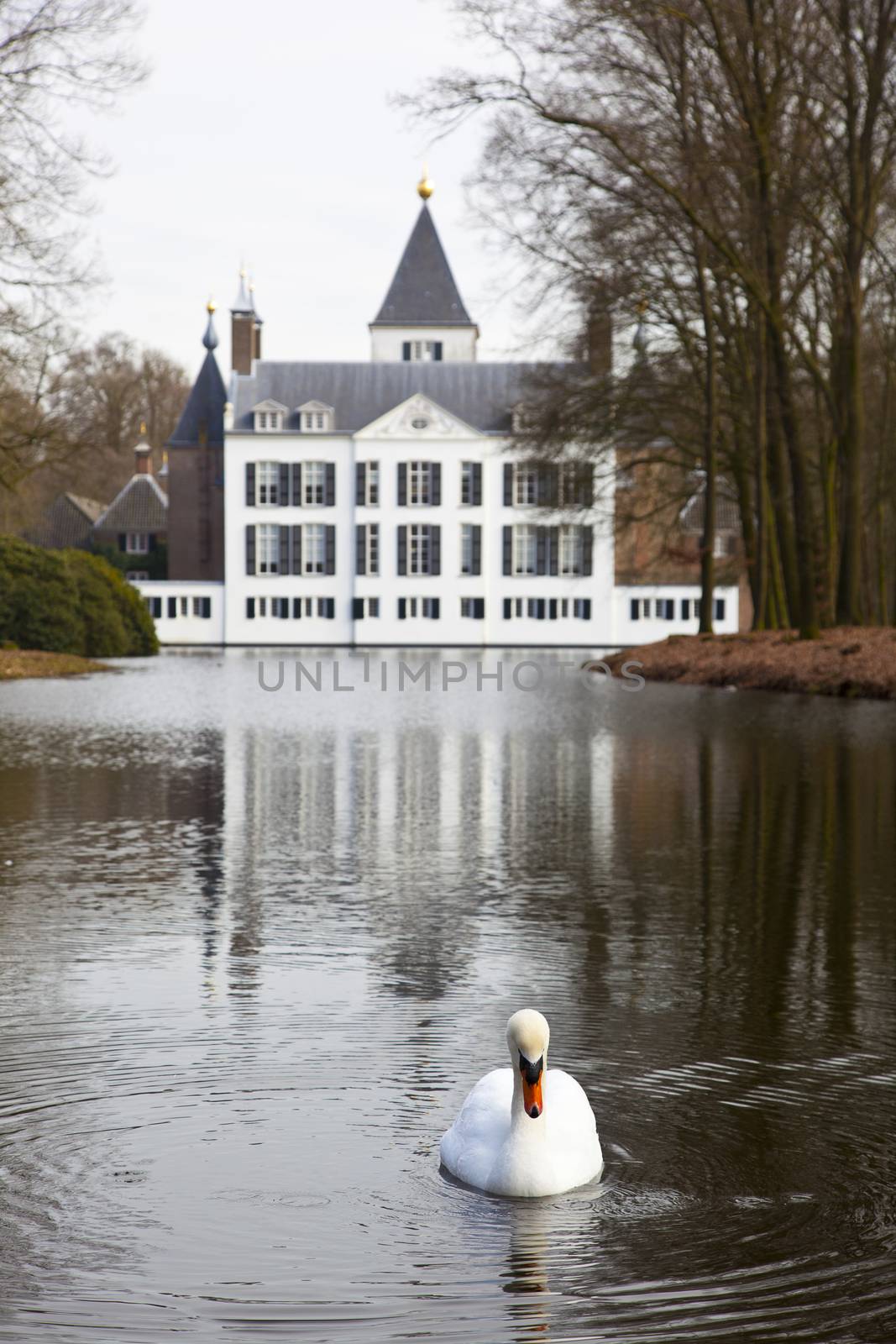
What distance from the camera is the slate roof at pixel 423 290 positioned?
83875 mm

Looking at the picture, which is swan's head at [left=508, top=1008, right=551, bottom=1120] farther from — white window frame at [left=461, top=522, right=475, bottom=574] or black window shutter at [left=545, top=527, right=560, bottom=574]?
white window frame at [left=461, top=522, right=475, bottom=574]

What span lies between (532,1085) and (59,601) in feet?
130

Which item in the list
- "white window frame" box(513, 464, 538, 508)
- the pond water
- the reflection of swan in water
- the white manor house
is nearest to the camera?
the reflection of swan in water

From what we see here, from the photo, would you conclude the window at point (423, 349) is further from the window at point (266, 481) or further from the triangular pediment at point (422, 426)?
the window at point (266, 481)

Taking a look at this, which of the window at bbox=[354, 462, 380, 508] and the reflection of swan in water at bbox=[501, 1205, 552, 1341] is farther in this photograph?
the window at bbox=[354, 462, 380, 508]

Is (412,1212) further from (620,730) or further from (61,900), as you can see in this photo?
(620,730)

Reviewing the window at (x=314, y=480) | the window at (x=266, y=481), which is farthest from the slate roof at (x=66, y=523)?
the window at (x=314, y=480)

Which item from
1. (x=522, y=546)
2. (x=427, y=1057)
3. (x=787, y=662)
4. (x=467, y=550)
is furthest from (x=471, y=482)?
(x=427, y=1057)

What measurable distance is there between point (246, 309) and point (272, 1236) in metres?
79.4

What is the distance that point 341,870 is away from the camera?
8.59 metres

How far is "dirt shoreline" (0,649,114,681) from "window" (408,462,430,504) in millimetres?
39122

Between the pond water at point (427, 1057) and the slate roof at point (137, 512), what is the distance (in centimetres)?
7757

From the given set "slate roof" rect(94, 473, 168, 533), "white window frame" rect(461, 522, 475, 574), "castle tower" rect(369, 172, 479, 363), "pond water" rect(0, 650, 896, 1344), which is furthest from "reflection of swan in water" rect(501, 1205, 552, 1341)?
"slate roof" rect(94, 473, 168, 533)

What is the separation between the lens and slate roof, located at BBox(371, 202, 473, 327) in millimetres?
83875
